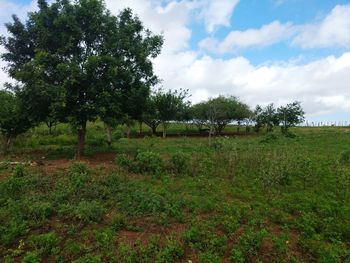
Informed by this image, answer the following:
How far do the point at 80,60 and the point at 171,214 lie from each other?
942 cm

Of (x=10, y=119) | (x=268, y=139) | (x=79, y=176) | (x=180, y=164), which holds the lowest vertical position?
(x=79, y=176)

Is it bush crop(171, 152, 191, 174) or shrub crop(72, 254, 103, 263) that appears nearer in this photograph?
shrub crop(72, 254, 103, 263)

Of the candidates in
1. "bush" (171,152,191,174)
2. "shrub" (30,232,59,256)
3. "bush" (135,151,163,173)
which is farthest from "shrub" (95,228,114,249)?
"bush" (171,152,191,174)

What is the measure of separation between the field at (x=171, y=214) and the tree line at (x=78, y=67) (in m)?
3.02

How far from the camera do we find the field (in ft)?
20.4

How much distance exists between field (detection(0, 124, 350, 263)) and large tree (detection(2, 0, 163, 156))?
311 cm

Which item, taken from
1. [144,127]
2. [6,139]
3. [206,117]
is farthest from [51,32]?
[144,127]

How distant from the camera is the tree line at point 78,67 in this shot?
12820mm

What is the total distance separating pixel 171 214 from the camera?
25.1 feet

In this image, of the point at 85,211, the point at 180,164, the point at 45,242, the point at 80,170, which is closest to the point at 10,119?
the point at 80,170

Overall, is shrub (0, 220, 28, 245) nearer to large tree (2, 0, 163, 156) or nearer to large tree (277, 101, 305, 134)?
large tree (2, 0, 163, 156)

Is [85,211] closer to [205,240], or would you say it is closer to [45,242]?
[45,242]

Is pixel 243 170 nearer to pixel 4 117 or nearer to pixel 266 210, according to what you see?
pixel 266 210

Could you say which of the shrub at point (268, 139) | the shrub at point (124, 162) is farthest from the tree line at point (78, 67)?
the shrub at point (268, 139)
